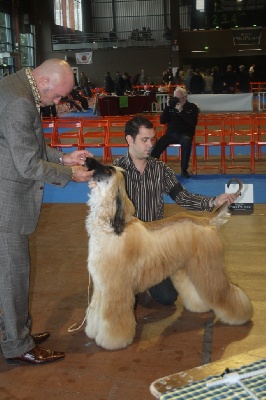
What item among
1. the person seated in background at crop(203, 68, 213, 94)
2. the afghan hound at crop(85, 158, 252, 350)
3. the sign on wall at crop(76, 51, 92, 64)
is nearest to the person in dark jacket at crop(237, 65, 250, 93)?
the person seated in background at crop(203, 68, 213, 94)

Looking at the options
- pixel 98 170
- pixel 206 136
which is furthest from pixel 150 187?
pixel 206 136

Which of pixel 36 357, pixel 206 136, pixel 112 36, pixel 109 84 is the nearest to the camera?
pixel 36 357

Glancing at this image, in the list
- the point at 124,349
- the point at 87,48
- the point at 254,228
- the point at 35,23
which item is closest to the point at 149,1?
the point at 87,48

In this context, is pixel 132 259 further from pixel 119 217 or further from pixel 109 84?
pixel 109 84

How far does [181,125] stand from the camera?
8164 millimetres

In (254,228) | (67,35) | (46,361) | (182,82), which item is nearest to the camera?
(46,361)

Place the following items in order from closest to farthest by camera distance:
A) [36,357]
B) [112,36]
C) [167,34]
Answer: [36,357]
[167,34]
[112,36]

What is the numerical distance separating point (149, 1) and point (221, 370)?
103 ft

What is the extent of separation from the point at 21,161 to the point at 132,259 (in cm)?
85

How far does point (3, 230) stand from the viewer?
107 inches

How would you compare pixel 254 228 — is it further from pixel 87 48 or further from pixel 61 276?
pixel 87 48

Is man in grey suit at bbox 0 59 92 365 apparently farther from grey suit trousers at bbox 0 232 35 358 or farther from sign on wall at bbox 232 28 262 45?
sign on wall at bbox 232 28 262 45

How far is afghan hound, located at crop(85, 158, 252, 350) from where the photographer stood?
2.83m

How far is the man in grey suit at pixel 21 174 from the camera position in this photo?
2.57m
